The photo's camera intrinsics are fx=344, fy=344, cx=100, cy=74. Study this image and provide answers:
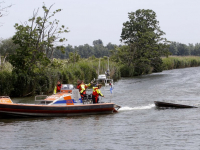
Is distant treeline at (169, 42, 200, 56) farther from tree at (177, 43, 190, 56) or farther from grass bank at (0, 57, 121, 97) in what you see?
grass bank at (0, 57, 121, 97)

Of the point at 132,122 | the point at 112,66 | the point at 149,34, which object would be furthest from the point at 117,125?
the point at 149,34

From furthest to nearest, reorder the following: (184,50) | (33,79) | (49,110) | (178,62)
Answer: (184,50), (178,62), (33,79), (49,110)

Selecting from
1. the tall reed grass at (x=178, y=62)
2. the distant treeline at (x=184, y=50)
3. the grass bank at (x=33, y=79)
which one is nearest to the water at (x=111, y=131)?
the grass bank at (x=33, y=79)

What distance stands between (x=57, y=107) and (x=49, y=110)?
1.51ft

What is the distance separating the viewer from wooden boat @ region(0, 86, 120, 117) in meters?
18.1

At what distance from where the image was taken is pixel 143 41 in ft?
202

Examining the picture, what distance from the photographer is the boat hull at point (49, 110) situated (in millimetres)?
18097

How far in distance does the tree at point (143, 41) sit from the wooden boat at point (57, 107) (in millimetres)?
40840

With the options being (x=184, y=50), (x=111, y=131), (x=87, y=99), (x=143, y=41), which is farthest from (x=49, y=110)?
(x=184, y=50)

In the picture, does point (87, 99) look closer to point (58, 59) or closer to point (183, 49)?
point (58, 59)

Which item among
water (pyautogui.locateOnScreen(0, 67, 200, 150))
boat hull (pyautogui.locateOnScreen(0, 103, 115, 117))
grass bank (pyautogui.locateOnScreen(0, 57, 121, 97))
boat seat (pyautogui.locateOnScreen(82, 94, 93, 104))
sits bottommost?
water (pyautogui.locateOnScreen(0, 67, 200, 150))

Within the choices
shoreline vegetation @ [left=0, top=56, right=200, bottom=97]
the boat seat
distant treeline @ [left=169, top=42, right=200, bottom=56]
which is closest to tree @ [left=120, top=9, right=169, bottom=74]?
shoreline vegetation @ [left=0, top=56, right=200, bottom=97]

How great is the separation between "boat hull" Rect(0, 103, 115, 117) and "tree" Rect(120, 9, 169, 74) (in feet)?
134

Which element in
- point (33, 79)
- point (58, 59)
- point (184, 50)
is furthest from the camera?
point (184, 50)
